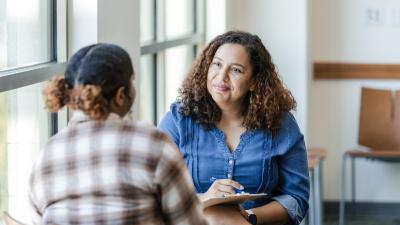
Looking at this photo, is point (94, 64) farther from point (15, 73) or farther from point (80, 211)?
point (15, 73)

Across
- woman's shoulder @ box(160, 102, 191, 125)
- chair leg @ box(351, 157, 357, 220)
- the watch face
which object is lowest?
chair leg @ box(351, 157, 357, 220)

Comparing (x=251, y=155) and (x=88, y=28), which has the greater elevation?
(x=88, y=28)

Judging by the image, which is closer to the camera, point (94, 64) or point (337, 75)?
point (94, 64)

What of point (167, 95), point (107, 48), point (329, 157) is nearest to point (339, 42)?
point (329, 157)

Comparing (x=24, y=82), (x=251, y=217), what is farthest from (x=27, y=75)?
(x=251, y=217)

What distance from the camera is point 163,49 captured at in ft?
15.4

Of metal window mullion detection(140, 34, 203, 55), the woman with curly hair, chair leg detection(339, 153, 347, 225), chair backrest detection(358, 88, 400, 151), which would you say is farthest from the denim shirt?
chair backrest detection(358, 88, 400, 151)

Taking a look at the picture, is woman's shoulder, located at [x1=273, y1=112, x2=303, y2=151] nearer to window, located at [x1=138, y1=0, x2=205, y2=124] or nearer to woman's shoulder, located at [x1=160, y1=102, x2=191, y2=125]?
woman's shoulder, located at [x1=160, y1=102, x2=191, y2=125]

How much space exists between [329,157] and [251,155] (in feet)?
13.1

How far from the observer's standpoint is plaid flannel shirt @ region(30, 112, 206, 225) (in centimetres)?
181

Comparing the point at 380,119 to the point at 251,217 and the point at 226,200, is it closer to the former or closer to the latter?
the point at 251,217

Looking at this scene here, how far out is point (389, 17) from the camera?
21.8ft

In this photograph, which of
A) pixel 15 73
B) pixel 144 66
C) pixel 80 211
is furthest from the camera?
pixel 144 66

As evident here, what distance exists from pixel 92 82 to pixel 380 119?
16.0 ft
